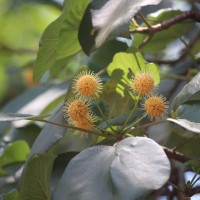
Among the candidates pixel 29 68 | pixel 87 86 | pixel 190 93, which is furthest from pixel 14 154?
pixel 29 68

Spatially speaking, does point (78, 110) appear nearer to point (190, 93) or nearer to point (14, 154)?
point (190, 93)

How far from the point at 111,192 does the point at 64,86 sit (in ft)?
2.32

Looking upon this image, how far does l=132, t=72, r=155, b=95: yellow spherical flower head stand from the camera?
852 mm

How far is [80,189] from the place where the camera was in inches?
29.1

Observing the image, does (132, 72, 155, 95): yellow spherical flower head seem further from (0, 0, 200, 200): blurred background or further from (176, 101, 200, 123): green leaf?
(0, 0, 200, 200): blurred background

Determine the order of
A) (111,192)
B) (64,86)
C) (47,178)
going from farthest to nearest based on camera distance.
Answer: (64,86)
(47,178)
(111,192)

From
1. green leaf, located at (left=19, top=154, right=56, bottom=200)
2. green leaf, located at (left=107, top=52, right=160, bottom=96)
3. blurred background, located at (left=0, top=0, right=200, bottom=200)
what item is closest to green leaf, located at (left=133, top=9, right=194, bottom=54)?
blurred background, located at (left=0, top=0, right=200, bottom=200)

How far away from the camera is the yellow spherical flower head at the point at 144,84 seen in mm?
852

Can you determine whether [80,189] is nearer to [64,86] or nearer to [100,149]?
[100,149]

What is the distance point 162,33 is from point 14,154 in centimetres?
42

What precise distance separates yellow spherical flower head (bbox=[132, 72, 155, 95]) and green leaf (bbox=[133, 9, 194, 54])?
1.07 ft

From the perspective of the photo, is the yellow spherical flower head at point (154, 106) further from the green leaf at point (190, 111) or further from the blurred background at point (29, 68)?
the blurred background at point (29, 68)

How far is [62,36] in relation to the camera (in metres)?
0.98

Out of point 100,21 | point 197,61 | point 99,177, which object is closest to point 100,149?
point 99,177
